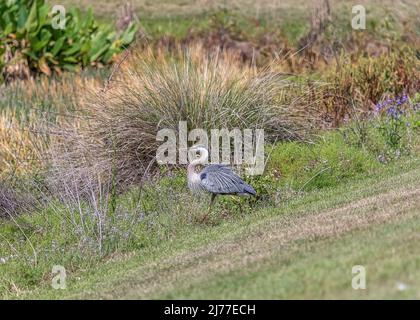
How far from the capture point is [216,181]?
10.1 metres

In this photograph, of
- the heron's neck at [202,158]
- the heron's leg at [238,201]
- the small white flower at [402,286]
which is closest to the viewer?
the small white flower at [402,286]

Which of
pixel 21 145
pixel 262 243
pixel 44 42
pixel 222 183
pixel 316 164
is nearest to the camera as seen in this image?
pixel 262 243

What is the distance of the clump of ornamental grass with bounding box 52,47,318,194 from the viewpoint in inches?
500

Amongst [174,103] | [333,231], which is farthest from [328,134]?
[333,231]

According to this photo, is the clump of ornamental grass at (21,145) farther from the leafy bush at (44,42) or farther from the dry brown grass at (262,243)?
the dry brown grass at (262,243)

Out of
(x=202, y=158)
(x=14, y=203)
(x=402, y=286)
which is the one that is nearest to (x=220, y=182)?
(x=202, y=158)

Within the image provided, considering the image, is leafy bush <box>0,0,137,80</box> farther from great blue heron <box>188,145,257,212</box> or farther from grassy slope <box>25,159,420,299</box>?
grassy slope <box>25,159,420,299</box>

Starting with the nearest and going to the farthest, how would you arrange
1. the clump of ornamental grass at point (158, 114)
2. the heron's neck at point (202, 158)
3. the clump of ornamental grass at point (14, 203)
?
the heron's neck at point (202, 158), the clump of ornamental grass at point (14, 203), the clump of ornamental grass at point (158, 114)

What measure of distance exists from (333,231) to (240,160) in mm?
4072

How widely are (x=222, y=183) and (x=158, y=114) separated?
2877mm

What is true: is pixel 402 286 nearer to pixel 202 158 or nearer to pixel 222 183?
pixel 222 183

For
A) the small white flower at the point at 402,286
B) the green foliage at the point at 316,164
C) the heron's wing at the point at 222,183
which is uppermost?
the small white flower at the point at 402,286

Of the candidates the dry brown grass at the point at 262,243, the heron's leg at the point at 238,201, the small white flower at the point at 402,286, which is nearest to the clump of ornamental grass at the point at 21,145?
the heron's leg at the point at 238,201

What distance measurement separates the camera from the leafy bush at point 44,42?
64.3 ft
